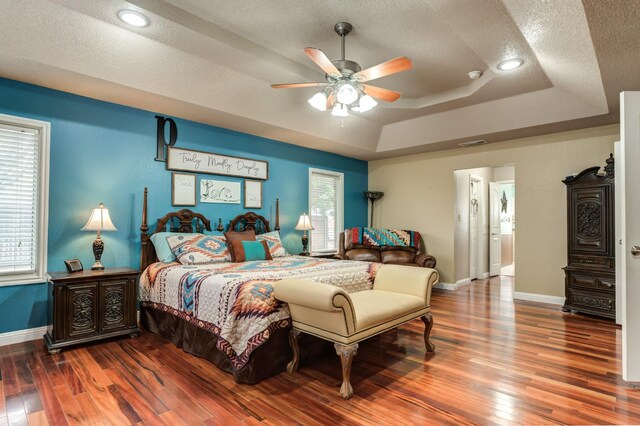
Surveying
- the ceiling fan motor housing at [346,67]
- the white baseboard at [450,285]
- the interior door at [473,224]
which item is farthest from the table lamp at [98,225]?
the interior door at [473,224]

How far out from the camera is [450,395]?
2322mm

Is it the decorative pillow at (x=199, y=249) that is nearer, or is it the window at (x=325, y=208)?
the decorative pillow at (x=199, y=249)

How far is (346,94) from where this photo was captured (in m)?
3.00

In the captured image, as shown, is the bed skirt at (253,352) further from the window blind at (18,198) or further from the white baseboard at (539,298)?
the white baseboard at (539,298)

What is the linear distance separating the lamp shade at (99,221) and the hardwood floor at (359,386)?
1089 mm

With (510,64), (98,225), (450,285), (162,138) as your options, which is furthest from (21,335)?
(450,285)

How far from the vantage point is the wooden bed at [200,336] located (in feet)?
8.27

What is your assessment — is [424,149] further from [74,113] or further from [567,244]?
[74,113]

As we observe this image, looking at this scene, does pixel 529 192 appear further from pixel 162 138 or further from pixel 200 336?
pixel 162 138

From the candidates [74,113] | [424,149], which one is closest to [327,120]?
[424,149]

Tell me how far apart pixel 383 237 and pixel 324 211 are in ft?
3.74

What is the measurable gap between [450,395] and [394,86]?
3.46 m

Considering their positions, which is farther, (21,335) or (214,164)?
(214,164)

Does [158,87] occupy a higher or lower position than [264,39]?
lower
